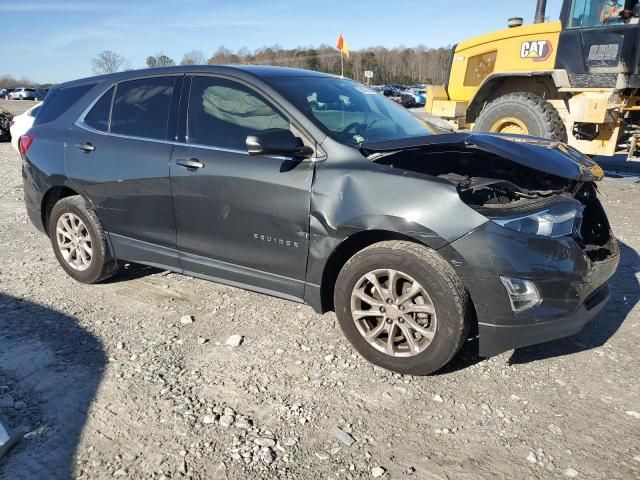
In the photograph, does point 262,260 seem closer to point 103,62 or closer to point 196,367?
point 196,367

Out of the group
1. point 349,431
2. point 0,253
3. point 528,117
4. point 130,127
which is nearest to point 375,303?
point 349,431

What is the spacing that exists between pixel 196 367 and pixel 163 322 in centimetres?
75

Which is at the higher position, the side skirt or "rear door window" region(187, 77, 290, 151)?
"rear door window" region(187, 77, 290, 151)

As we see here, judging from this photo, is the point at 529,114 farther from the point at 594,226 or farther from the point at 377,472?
the point at 377,472

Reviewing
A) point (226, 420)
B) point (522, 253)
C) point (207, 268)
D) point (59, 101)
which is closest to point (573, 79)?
point (522, 253)

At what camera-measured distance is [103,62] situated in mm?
52750

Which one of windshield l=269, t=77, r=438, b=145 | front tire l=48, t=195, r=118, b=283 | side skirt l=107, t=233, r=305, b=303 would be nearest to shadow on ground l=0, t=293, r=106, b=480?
front tire l=48, t=195, r=118, b=283

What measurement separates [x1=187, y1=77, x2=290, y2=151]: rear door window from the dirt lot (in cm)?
135

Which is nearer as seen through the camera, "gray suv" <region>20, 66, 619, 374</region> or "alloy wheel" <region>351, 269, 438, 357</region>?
"gray suv" <region>20, 66, 619, 374</region>

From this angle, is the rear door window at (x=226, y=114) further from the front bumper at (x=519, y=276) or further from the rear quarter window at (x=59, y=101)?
the front bumper at (x=519, y=276)

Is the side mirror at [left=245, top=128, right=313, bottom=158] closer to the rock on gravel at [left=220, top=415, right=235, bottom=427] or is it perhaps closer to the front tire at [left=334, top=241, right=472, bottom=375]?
the front tire at [left=334, top=241, right=472, bottom=375]

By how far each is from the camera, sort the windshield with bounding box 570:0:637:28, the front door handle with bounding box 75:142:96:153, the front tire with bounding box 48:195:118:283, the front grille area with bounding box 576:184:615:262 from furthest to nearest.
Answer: the windshield with bounding box 570:0:637:28 → the front tire with bounding box 48:195:118:283 → the front door handle with bounding box 75:142:96:153 → the front grille area with bounding box 576:184:615:262

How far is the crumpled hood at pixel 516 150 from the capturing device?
296cm

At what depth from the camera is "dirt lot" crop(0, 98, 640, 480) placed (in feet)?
7.93
